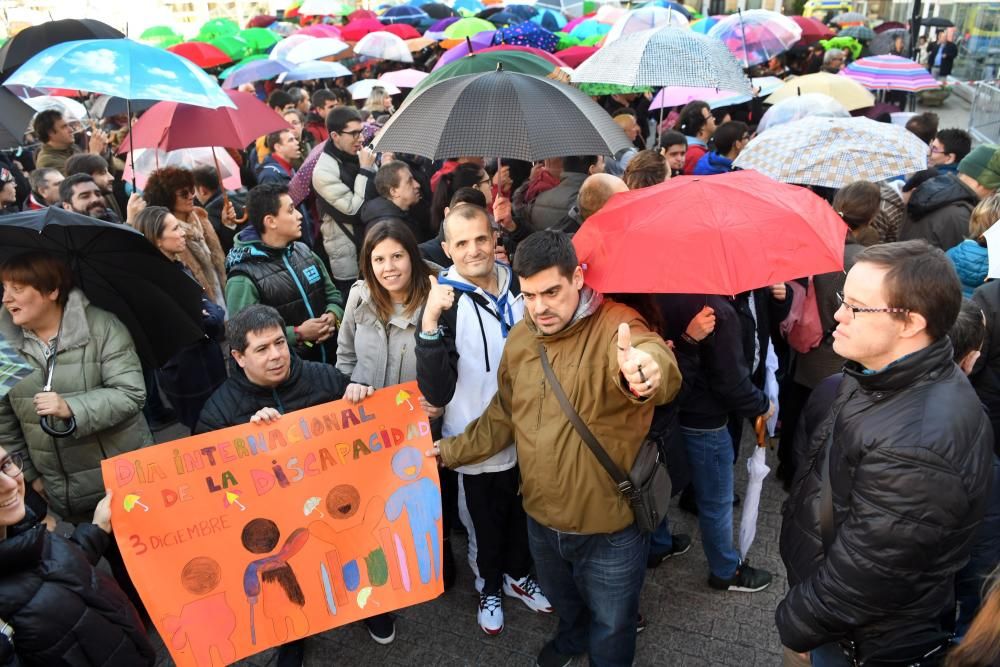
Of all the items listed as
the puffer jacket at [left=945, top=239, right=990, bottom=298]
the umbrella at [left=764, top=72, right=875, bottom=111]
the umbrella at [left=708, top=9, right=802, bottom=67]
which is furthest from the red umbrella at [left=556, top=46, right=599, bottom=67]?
the puffer jacket at [left=945, top=239, right=990, bottom=298]

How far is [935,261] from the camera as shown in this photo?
6.42 feet

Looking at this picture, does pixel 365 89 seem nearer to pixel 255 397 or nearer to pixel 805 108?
pixel 805 108

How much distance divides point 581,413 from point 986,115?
1301cm

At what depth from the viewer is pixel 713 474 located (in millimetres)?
3381

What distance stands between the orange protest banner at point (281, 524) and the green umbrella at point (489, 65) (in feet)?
7.29

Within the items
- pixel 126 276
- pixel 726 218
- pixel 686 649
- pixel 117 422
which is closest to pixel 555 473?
pixel 726 218

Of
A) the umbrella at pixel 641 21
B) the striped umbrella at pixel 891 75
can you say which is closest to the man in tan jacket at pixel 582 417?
the umbrella at pixel 641 21

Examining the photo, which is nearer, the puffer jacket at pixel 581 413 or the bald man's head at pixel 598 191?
the puffer jacket at pixel 581 413

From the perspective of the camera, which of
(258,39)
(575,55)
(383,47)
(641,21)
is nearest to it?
(641,21)

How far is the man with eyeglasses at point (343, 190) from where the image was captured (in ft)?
17.5

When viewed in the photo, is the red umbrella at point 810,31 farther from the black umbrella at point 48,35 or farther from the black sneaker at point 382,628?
the black sneaker at point 382,628

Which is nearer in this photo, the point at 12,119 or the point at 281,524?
the point at 281,524

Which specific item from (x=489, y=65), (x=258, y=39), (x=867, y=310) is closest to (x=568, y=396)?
(x=867, y=310)

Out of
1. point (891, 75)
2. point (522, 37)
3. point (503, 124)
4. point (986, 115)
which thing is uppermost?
point (503, 124)
